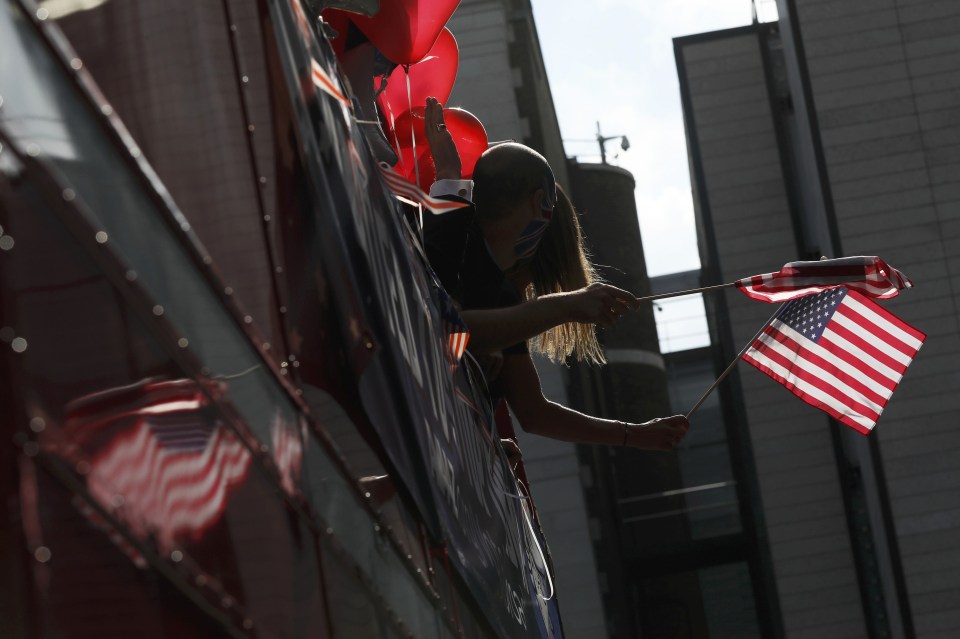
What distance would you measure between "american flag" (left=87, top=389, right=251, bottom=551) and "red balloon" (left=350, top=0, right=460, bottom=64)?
1.79 meters

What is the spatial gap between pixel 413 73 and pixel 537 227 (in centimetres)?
99

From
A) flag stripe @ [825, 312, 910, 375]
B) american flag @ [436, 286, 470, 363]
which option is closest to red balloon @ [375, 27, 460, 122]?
american flag @ [436, 286, 470, 363]

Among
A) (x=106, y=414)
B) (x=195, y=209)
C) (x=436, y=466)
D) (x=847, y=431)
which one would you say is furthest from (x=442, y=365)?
(x=847, y=431)

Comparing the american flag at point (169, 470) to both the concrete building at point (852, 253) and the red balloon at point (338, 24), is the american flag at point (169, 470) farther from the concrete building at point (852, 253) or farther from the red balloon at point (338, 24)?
the concrete building at point (852, 253)

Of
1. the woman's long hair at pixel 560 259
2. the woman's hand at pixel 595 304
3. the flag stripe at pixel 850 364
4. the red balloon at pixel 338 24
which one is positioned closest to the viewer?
the red balloon at pixel 338 24

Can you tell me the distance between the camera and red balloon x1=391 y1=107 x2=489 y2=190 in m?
3.77

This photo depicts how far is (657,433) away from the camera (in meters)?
4.29

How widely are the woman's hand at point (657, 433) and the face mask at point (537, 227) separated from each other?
3.21 feet

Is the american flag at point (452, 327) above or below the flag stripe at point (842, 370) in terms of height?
above

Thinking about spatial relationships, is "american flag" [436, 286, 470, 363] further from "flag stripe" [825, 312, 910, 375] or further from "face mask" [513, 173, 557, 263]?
"flag stripe" [825, 312, 910, 375]

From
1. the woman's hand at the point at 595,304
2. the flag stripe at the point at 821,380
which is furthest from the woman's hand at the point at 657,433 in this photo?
the flag stripe at the point at 821,380

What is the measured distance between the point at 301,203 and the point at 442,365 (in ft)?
2.81

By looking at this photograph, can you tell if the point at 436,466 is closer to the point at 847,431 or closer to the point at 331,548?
the point at 331,548

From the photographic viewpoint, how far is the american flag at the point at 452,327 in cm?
283
